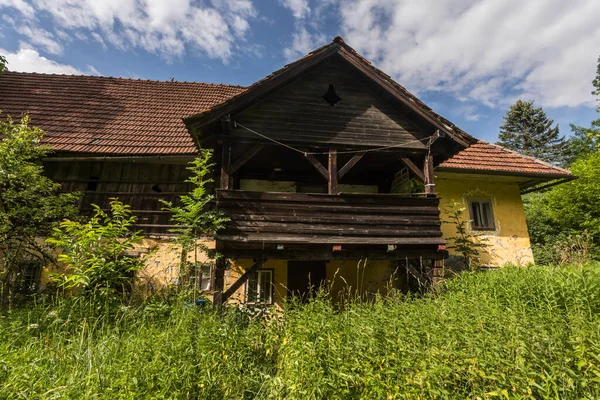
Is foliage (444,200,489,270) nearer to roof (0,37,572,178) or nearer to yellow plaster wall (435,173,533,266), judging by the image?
yellow plaster wall (435,173,533,266)

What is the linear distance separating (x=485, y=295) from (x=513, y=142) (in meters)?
43.4

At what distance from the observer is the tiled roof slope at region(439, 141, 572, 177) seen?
31.8ft

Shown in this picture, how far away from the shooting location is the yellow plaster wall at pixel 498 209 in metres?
9.84

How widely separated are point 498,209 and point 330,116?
24.0 feet

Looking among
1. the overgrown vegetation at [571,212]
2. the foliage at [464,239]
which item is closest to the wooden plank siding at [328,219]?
the foliage at [464,239]

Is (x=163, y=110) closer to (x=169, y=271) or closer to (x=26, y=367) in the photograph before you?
(x=169, y=271)

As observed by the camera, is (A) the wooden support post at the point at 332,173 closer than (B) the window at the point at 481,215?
Yes

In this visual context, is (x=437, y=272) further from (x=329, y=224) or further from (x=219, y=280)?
(x=219, y=280)

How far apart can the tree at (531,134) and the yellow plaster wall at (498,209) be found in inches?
1353

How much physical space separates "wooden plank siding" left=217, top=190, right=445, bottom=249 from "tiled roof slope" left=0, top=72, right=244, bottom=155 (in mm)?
3535

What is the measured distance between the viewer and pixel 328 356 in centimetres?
303

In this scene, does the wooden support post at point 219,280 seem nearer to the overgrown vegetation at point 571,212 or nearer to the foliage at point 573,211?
the overgrown vegetation at point 571,212

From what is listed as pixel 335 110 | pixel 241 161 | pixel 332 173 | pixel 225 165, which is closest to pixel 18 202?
pixel 225 165

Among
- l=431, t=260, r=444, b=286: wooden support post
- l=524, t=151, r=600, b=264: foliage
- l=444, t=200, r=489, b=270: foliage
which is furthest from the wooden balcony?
l=524, t=151, r=600, b=264: foliage
